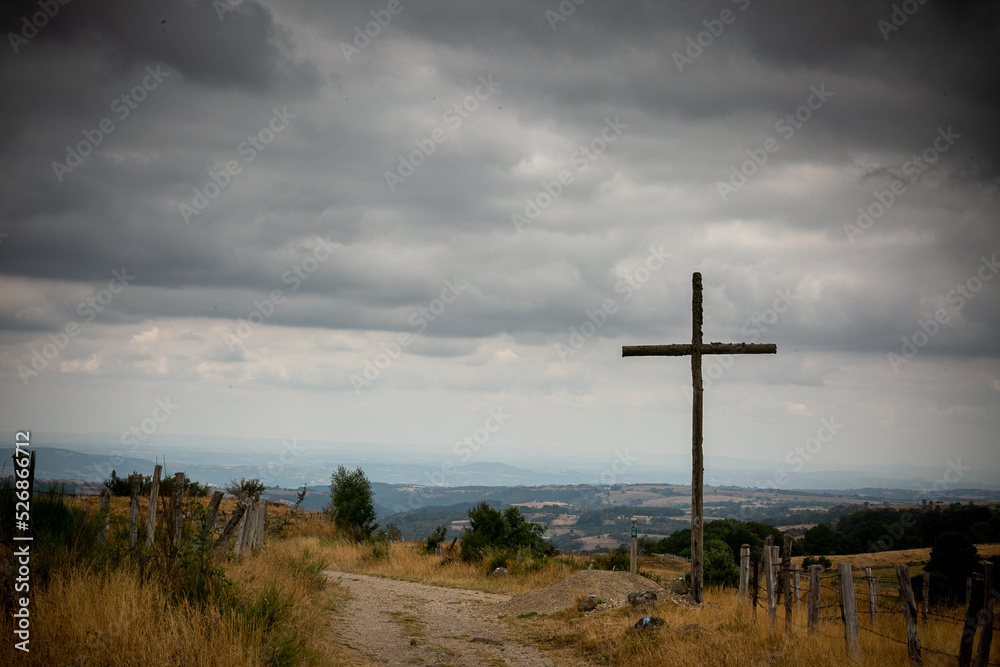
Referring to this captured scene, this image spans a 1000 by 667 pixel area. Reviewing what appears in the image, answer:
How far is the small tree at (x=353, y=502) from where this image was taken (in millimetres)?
34781

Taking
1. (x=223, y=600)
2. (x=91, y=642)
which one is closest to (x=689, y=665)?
(x=223, y=600)

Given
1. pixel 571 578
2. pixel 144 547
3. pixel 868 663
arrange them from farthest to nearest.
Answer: pixel 571 578
pixel 144 547
pixel 868 663

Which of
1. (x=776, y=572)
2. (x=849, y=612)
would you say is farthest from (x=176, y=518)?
(x=776, y=572)

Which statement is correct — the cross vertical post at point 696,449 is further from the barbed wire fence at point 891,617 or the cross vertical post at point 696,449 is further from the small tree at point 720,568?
the small tree at point 720,568

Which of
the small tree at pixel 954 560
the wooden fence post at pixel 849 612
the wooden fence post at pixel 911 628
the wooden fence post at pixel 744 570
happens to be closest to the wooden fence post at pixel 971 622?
the wooden fence post at pixel 911 628

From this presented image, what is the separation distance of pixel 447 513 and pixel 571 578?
129 metres

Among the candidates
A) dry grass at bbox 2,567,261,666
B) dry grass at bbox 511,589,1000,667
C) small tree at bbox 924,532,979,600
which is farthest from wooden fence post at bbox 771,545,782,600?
small tree at bbox 924,532,979,600

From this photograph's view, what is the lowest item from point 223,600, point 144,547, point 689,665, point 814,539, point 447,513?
point 447,513

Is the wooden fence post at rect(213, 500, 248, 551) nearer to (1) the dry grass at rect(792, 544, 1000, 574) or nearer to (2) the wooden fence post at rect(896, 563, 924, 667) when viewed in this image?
(2) the wooden fence post at rect(896, 563, 924, 667)

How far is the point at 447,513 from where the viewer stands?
142 m

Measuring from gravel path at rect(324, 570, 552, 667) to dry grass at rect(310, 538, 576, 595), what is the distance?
145cm

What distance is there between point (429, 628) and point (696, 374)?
8119mm

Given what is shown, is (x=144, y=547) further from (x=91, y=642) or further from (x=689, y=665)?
(x=689, y=665)

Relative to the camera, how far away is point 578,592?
16.9 meters
